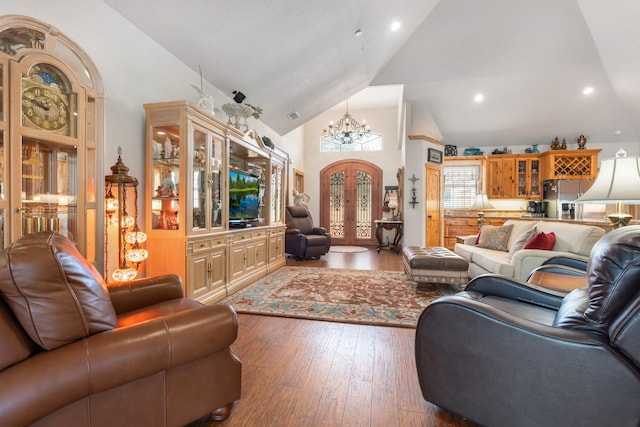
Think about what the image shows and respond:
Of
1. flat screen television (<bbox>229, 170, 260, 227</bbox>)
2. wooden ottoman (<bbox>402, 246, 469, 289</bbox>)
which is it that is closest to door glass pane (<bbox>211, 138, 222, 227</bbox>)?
flat screen television (<bbox>229, 170, 260, 227</bbox>)

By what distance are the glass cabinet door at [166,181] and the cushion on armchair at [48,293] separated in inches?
71.0

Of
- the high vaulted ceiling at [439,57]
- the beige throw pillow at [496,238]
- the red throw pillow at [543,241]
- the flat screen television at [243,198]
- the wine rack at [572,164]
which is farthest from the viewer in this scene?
the wine rack at [572,164]

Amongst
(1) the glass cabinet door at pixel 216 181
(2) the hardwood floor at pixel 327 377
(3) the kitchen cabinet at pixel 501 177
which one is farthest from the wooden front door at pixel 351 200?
(2) the hardwood floor at pixel 327 377

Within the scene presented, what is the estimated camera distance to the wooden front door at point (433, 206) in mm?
6461

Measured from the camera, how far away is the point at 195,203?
299 centimetres

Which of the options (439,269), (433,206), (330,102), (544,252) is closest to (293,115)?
(330,102)

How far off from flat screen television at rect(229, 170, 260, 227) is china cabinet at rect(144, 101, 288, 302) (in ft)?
0.05

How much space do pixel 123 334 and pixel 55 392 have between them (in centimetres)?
23

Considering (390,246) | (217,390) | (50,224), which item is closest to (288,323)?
(217,390)

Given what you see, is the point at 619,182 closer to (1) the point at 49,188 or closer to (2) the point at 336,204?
(1) the point at 49,188

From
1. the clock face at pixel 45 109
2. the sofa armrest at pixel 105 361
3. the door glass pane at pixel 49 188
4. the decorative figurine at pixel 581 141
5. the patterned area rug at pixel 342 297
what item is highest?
the decorative figurine at pixel 581 141

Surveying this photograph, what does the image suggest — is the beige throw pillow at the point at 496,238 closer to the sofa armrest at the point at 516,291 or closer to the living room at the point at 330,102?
the living room at the point at 330,102

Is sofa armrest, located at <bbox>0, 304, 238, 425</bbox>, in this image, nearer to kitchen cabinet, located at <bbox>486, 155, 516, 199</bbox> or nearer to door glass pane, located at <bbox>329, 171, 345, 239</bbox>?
door glass pane, located at <bbox>329, 171, 345, 239</bbox>

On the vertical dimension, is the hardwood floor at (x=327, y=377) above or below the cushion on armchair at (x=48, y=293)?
below
